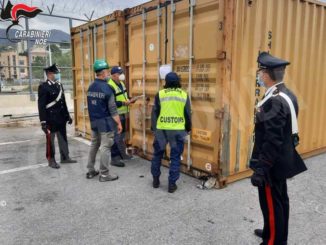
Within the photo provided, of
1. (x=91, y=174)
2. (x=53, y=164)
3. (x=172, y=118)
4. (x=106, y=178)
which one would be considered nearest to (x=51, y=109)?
(x=53, y=164)

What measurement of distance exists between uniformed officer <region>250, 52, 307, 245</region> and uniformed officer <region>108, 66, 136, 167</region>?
10.6ft

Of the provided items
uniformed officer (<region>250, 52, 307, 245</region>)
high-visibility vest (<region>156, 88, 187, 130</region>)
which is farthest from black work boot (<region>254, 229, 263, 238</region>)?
high-visibility vest (<region>156, 88, 187, 130</region>)

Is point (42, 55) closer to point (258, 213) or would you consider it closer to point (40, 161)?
point (40, 161)

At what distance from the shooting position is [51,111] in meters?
5.47

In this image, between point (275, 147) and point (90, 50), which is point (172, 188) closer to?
point (275, 147)

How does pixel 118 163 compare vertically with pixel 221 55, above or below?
below

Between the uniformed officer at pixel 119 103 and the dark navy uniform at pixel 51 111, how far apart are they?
0.98 meters

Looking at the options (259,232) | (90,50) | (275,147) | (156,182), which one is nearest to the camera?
(275,147)

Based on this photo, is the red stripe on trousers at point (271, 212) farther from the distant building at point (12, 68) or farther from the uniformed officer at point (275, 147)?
the distant building at point (12, 68)

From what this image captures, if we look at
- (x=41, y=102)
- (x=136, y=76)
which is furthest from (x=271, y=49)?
(x=41, y=102)

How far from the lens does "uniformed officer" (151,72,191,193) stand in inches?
163

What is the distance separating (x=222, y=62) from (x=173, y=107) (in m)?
0.87

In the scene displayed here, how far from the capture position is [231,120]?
4.29 m

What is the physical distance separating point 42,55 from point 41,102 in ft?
40.8
